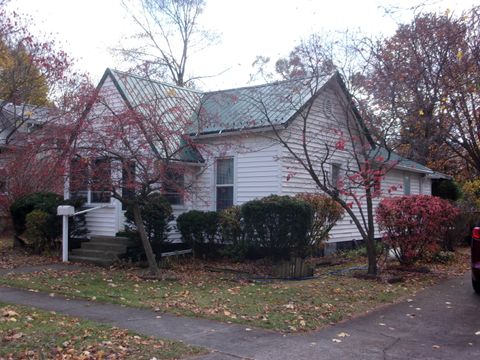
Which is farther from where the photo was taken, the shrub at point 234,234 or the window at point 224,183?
the window at point 224,183

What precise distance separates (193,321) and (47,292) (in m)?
3.59

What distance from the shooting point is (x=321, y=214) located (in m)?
→ 12.9

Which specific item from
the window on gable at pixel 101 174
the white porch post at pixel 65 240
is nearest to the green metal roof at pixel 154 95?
the window on gable at pixel 101 174

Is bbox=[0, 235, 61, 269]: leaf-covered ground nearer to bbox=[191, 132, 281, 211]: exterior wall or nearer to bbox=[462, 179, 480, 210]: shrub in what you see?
bbox=[191, 132, 281, 211]: exterior wall

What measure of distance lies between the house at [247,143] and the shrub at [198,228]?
16.6 inches

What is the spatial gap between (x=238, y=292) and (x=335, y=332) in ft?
9.83

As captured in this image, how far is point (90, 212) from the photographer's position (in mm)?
15180

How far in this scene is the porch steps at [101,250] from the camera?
1320 cm

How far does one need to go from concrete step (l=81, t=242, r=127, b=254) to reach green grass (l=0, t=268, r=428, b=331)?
3.77ft

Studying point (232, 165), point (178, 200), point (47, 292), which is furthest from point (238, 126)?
point (47, 292)

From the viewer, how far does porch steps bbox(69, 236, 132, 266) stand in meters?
13.2

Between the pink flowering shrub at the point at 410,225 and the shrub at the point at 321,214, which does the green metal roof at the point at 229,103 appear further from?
the shrub at the point at 321,214

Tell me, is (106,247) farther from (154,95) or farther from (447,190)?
(447,190)

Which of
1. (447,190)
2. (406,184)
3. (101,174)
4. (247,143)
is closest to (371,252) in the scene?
(247,143)
